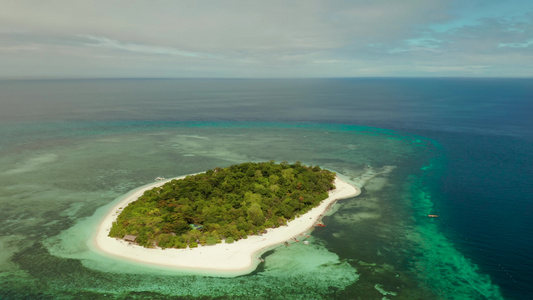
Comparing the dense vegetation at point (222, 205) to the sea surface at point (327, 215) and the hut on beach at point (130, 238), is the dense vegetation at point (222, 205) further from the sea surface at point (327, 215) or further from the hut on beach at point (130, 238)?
the sea surface at point (327, 215)

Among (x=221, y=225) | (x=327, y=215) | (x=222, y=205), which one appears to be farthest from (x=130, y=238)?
(x=327, y=215)

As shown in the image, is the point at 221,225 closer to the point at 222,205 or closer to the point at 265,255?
the point at 222,205

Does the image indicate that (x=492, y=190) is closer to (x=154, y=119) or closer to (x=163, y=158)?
(x=163, y=158)

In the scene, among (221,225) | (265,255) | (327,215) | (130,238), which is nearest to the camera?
(265,255)

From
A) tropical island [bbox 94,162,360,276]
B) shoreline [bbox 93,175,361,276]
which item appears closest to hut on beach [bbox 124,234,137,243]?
tropical island [bbox 94,162,360,276]

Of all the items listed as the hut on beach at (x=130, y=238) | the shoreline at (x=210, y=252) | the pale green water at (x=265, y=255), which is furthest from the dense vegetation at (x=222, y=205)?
the pale green water at (x=265, y=255)
